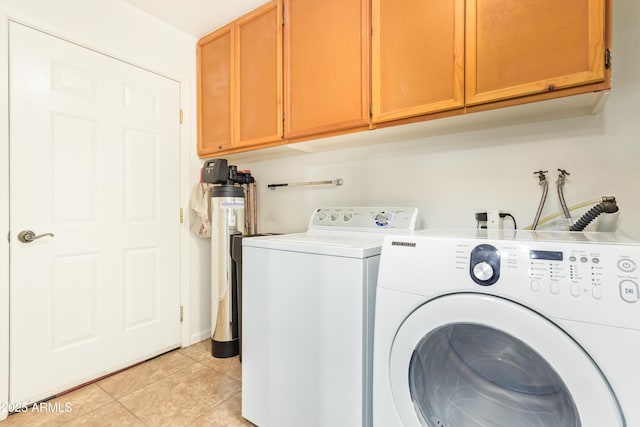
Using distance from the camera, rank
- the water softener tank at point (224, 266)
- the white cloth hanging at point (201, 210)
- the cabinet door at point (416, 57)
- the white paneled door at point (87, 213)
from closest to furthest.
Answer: the cabinet door at point (416, 57) < the white paneled door at point (87, 213) < the water softener tank at point (224, 266) < the white cloth hanging at point (201, 210)

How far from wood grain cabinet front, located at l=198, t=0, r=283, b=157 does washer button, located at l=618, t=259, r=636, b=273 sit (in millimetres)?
1589

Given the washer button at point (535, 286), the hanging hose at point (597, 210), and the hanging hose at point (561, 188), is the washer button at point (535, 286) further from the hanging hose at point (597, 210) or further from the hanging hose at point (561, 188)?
the hanging hose at point (561, 188)

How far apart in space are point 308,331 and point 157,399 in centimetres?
110

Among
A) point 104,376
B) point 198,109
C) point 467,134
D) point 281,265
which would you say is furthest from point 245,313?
point 198,109

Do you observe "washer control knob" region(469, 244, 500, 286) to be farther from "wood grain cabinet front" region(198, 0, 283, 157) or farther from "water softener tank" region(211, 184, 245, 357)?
"water softener tank" region(211, 184, 245, 357)

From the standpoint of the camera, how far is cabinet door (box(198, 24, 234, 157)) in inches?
84.0

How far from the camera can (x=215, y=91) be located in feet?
7.30

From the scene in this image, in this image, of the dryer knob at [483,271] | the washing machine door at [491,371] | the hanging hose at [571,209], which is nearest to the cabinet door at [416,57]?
the hanging hose at [571,209]

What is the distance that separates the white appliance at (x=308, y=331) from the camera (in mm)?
1079

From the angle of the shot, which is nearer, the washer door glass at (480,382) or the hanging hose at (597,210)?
the washer door glass at (480,382)

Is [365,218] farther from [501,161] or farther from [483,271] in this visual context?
[483,271]

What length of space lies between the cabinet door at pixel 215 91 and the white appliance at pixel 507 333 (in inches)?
65.6

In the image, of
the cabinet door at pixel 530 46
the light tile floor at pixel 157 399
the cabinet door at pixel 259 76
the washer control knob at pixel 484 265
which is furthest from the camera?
the cabinet door at pixel 259 76

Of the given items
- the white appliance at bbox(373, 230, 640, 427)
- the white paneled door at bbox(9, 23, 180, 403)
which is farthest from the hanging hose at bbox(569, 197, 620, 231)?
the white paneled door at bbox(9, 23, 180, 403)
